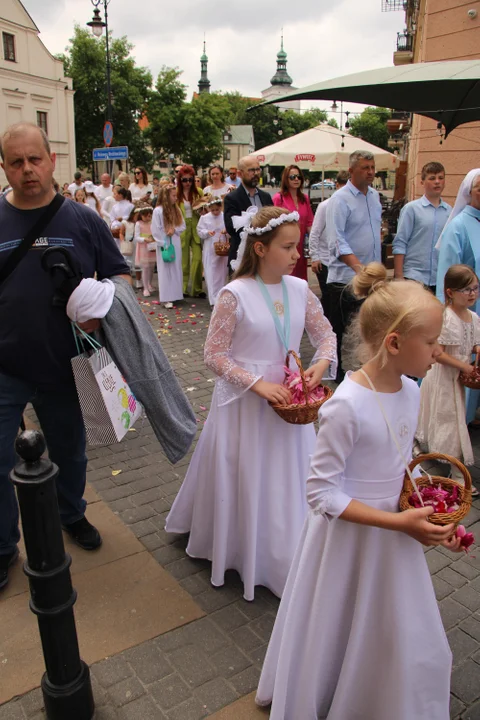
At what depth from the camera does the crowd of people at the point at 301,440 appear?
202cm

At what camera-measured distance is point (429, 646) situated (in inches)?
81.5

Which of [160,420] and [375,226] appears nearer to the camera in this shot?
[160,420]

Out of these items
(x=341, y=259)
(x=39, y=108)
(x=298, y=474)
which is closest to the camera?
(x=298, y=474)

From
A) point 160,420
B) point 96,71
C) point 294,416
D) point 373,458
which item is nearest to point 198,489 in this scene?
point 160,420

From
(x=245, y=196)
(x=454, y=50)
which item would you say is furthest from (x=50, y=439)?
(x=454, y=50)

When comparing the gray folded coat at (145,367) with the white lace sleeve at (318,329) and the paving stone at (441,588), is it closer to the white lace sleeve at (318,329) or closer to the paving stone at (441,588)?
the white lace sleeve at (318,329)

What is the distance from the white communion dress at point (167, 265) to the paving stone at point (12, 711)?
8.78 meters

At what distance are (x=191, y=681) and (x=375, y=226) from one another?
16.2 feet

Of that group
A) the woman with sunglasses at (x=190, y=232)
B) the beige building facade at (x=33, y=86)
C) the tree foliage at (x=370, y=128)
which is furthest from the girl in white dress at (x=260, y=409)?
the tree foliage at (x=370, y=128)

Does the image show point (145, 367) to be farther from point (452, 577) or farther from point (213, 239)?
point (213, 239)

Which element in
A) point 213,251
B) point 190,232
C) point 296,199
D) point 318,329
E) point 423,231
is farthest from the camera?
point 190,232

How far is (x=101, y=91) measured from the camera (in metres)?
50.4

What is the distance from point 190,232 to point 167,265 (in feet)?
3.62

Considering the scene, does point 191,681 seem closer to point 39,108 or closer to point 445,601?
point 445,601
